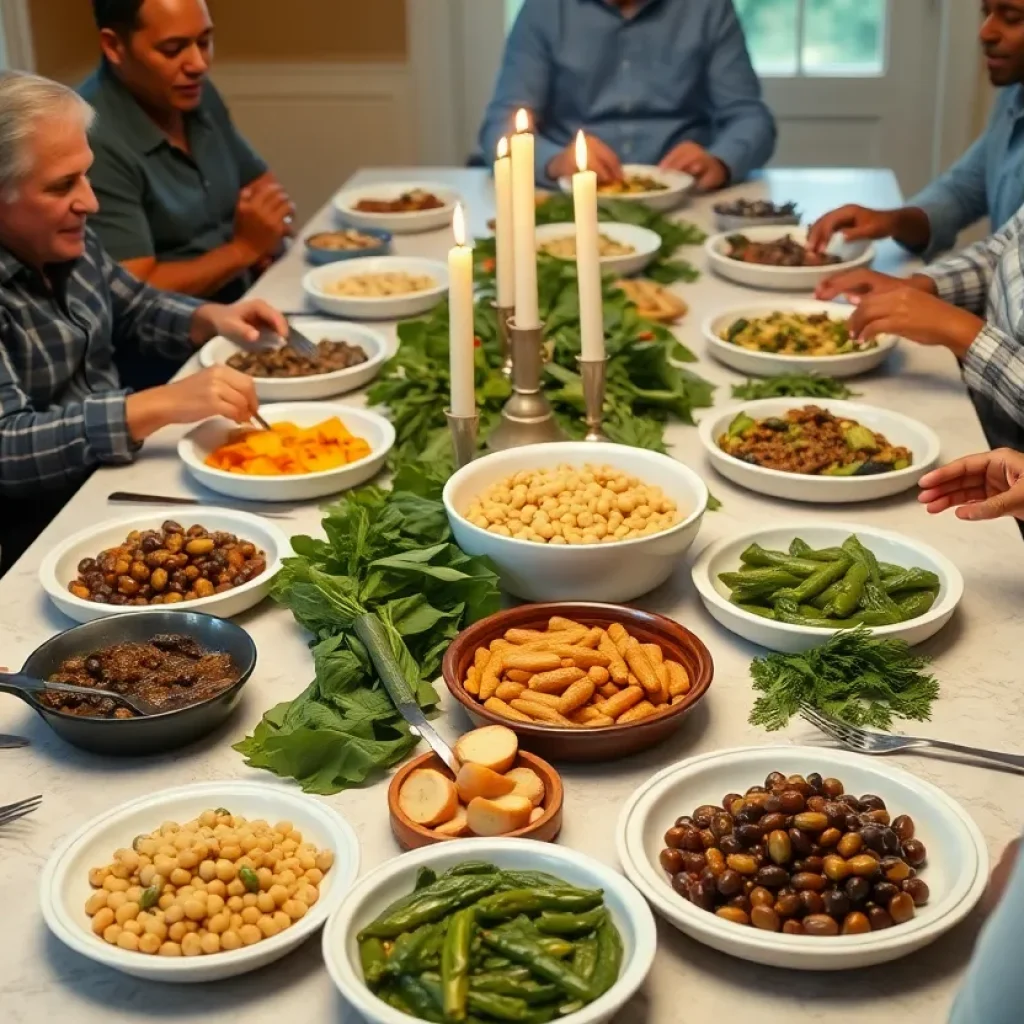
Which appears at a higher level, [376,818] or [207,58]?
[207,58]

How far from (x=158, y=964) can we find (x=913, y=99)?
5.33 meters

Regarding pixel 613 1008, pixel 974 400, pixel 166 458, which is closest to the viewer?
pixel 613 1008

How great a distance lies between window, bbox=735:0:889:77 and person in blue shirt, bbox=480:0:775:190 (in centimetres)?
107

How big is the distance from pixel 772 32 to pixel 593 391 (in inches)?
156

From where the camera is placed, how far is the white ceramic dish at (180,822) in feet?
3.85

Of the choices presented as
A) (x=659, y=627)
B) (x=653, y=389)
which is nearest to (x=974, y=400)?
(x=653, y=389)

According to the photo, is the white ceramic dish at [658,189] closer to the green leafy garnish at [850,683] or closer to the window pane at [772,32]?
the window pane at [772,32]

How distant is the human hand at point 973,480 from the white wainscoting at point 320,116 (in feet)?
14.4

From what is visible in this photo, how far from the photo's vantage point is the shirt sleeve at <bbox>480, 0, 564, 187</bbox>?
4.42m

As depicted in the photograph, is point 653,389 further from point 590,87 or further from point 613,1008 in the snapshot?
point 590,87

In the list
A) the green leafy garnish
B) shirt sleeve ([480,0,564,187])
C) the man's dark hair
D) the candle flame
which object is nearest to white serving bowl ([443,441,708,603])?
the green leafy garnish

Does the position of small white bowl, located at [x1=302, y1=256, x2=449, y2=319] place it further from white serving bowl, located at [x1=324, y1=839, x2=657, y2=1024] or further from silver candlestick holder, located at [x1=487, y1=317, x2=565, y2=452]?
white serving bowl, located at [x1=324, y1=839, x2=657, y2=1024]

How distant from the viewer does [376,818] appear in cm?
142

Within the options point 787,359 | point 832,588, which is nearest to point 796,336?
point 787,359
